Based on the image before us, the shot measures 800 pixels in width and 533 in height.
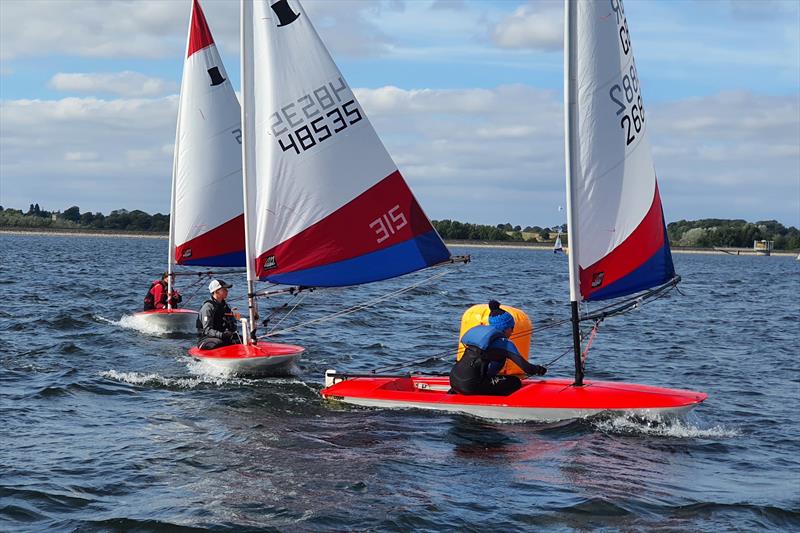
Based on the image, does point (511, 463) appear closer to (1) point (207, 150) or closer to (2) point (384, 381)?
(2) point (384, 381)

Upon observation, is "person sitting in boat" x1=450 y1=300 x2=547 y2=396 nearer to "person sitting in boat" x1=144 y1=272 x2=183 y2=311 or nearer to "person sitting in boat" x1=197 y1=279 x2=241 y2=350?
"person sitting in boat" x1=197 y1=279 x2=241 y2=350

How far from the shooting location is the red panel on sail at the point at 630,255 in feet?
42.3

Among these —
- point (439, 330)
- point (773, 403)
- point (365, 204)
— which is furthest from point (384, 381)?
point (439, 330)

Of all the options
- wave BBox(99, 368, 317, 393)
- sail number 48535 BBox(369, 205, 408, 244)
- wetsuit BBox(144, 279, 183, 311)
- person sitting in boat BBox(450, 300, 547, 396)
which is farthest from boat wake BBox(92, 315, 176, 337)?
person sitting in boat BBox(450, 300, 547, 396)

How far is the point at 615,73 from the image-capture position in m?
12.6

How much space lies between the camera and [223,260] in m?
22.0

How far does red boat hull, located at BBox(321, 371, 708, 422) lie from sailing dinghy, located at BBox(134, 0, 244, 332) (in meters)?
8.89

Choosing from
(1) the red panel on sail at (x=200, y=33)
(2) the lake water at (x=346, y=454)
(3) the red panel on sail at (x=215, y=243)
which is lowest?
(2) the lake water at (x=346, y=454)

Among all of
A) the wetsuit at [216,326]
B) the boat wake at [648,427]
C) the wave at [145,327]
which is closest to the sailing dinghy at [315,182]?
the wetsuit at [216,326]

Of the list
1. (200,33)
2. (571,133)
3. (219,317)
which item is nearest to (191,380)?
(219,317)

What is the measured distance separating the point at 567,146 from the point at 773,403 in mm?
6499

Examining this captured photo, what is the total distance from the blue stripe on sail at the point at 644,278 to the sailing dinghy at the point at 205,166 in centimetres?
1087

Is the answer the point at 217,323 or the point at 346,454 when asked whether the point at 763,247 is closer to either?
the point at 217,323

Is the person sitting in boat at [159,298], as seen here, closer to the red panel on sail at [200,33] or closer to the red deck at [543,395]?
the red panel on sail at [200,33]
